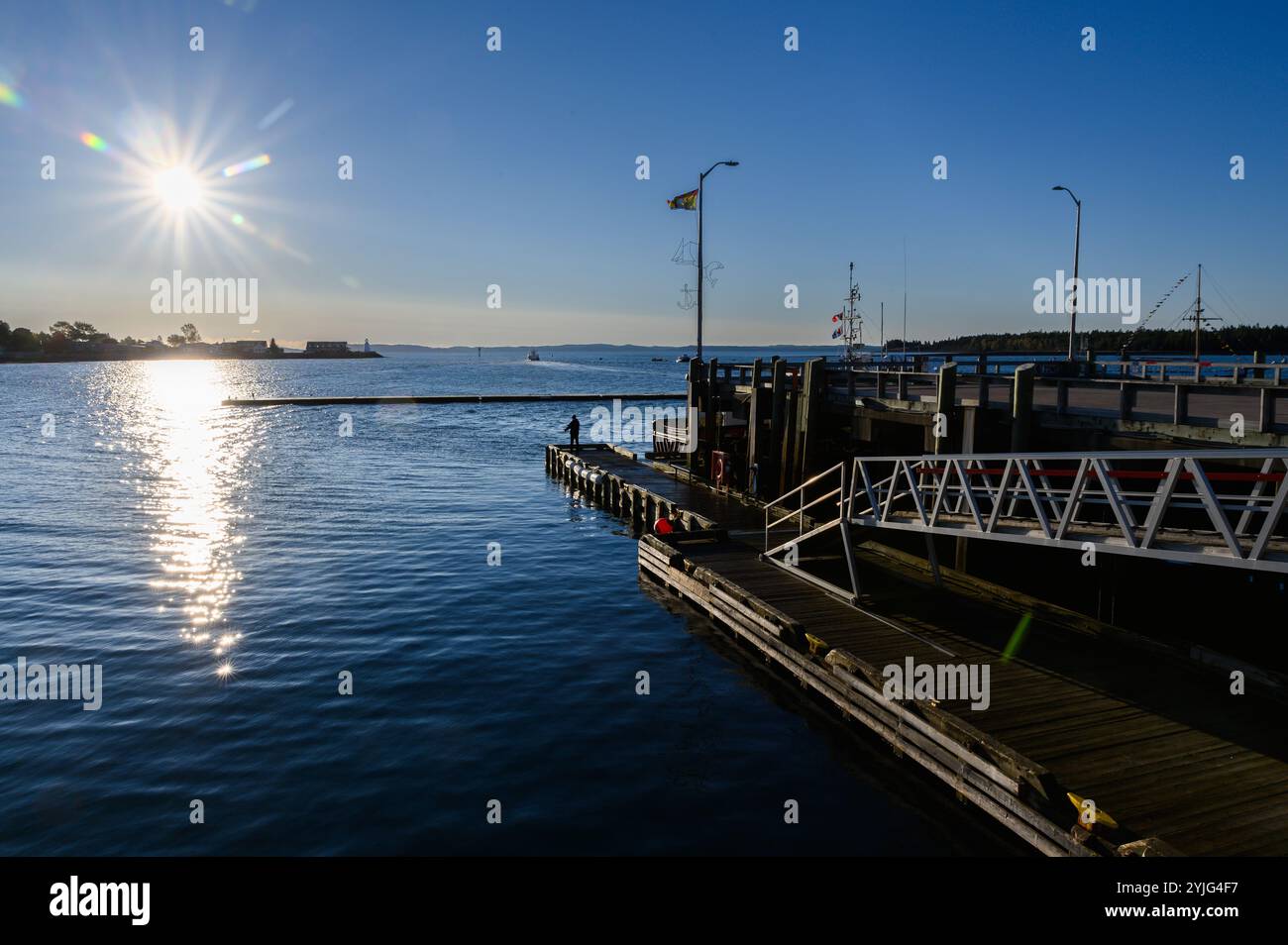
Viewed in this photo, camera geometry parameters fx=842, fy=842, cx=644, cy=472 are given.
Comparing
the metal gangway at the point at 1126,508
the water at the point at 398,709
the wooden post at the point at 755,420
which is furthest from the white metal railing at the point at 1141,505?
the wooden post at the point at 755,420

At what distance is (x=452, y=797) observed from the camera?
1189 centimetres

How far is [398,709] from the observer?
48.8 ft

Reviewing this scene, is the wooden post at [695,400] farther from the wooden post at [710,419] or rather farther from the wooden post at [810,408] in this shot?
the wooden post at [810,408]

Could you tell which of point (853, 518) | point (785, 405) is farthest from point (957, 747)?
point (785, 405)

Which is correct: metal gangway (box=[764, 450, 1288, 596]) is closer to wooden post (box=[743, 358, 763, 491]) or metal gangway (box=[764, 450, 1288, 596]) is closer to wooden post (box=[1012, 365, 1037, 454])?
wooden post (box=[1012, 365, 1037, 454])

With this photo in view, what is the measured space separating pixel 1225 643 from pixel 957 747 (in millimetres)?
9607

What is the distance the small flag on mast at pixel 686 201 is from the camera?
32469mm

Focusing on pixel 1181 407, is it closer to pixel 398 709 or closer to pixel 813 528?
pixel 813 528

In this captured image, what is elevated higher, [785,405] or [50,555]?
[785,405]

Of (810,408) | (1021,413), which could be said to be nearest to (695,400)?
(810,408)
